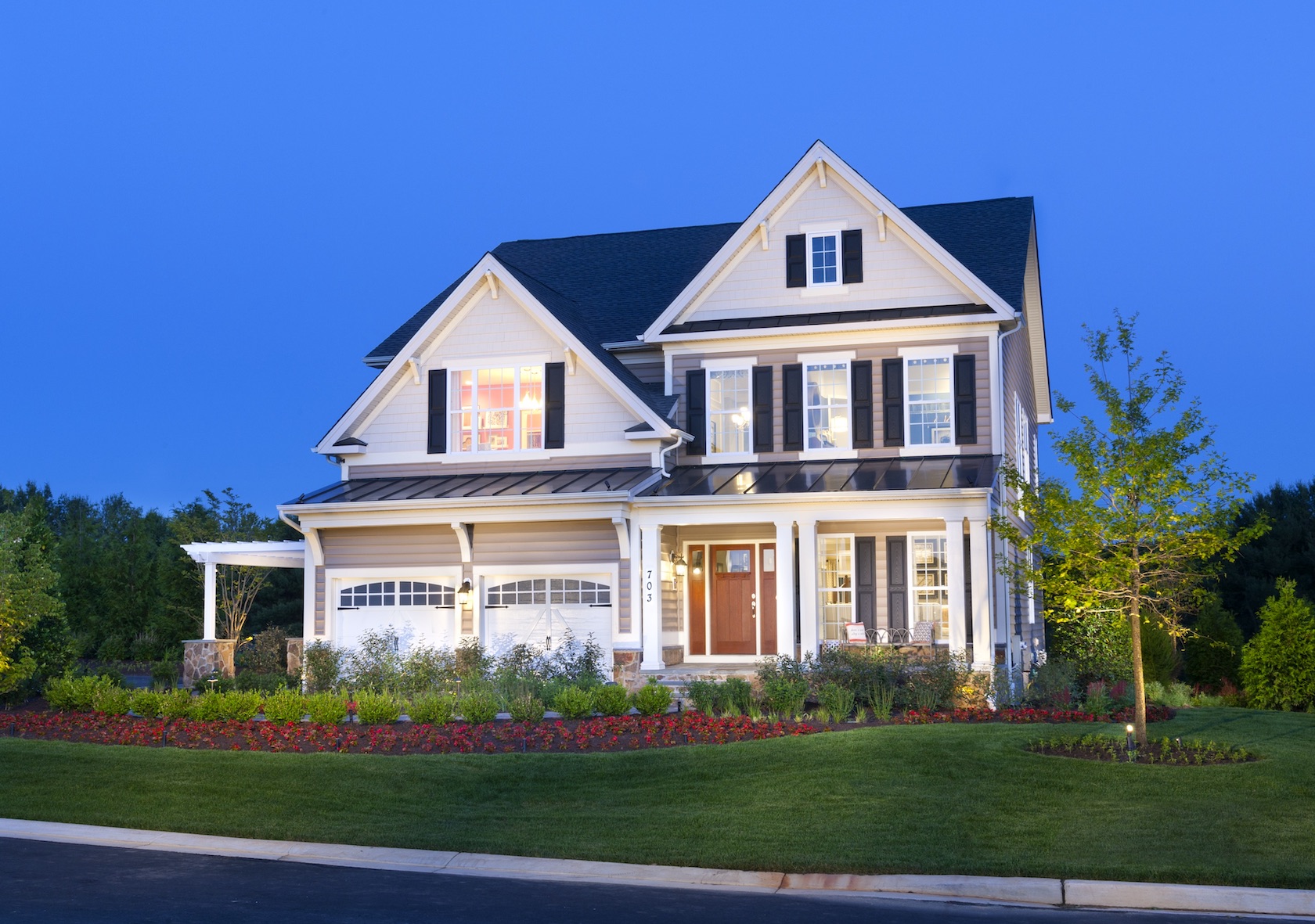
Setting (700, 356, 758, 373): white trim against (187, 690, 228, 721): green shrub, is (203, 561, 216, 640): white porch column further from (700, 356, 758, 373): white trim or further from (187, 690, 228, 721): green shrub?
(700, 356, 758, 373): white trim

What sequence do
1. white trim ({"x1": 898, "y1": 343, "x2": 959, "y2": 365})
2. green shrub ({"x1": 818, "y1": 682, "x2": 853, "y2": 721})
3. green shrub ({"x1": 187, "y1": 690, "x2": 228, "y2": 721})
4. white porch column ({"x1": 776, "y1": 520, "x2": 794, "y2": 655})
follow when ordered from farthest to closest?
white trim ({"x1": 898, "y1": 343, "x2": 959, "y2": 365}), white porch column ({"x1": 776, "y1": 520, "x2": 794, "y2": 655}), green shrub ({"x1": 187, "y1": 690, "x2": 228, "y2": 721}), green shrub ({"x1": 818, "y1": 682, "x2": 853, "y2": 721})

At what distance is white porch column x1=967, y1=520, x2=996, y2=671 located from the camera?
19.5m

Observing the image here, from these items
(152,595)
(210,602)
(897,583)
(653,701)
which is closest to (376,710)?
(653,701)

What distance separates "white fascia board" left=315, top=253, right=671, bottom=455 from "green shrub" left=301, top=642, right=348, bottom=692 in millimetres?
3835

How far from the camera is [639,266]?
94.1 ft

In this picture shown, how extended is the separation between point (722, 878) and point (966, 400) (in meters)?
14.0

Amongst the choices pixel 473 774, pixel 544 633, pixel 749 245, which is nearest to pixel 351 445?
pixel 544 633

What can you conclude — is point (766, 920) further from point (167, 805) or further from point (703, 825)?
point (167, 805)

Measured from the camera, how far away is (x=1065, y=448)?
14.4 m

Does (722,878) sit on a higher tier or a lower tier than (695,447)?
lower

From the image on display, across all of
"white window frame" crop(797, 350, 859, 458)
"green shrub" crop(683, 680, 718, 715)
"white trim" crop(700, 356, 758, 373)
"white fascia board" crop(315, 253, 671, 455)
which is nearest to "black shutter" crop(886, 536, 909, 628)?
"white window frame" crop(797, 350, 859, 458)

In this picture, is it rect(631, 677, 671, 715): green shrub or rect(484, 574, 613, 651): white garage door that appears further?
rect(484, 574, 613, 651): white garage door

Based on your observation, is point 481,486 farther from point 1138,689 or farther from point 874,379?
point 1138,689

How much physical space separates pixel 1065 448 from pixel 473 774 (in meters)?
7.43
